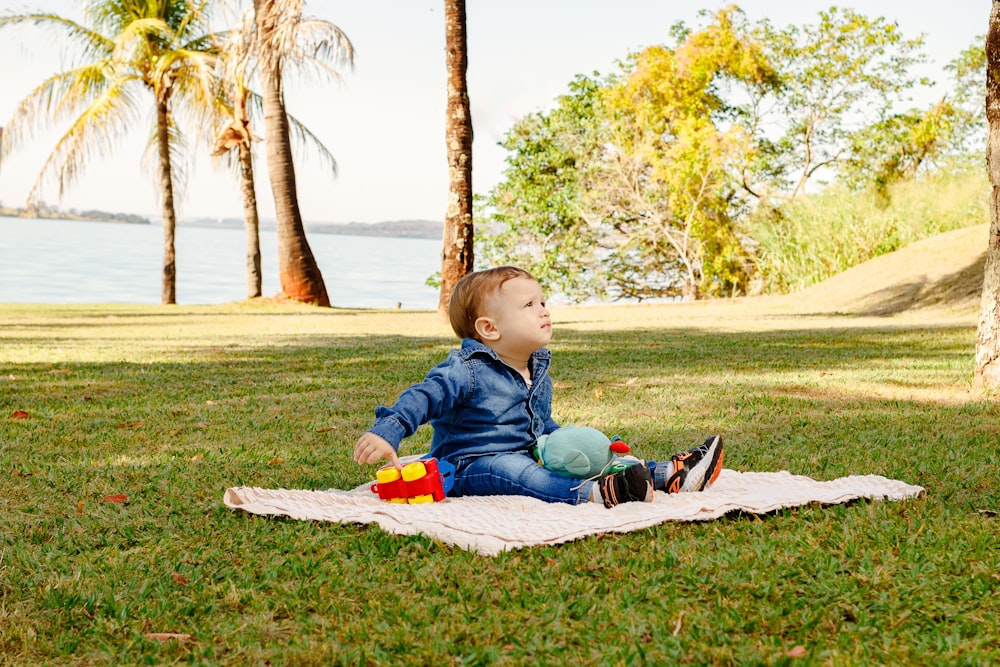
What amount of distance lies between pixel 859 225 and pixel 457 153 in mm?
9947

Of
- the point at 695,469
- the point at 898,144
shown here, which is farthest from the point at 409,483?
the point at 898,144

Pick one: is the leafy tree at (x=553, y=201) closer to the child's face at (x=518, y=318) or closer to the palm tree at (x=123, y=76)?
the palm tree at (x=123, y=76)

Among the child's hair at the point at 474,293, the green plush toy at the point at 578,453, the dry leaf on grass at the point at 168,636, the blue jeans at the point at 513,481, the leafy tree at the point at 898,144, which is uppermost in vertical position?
the leafy tree at the point at 898,144

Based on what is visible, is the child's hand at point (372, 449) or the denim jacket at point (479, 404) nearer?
the child's hand at point (372, 449)

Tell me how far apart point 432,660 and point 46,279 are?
42977 millimetres

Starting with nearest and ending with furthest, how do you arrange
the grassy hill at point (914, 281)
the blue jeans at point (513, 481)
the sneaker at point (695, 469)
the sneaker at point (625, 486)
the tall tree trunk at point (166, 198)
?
the sneaker at point (625, 486) → the blue jeans at point (513, 481) → the sneaker at point (695, 469) → the grassy hill at point (914, 281) → the tall tree trunk at point (166, 198)

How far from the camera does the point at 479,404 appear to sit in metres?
3.74

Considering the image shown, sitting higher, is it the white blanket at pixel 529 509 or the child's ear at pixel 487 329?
the child's ear at pixel 487 329

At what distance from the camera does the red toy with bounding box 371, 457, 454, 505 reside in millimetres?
3500

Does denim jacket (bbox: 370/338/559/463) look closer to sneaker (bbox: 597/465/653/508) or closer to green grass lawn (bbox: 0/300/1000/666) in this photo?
sneaker (bbox: 597/465/653/508)

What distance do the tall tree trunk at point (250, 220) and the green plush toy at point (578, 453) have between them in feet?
59.5

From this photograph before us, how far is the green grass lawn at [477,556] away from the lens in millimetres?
2312

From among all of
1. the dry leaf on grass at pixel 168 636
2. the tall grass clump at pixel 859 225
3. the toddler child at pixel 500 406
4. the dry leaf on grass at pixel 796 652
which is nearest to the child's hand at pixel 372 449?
the toddler child at pixel 500 406

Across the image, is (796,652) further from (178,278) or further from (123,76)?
(178,278)
